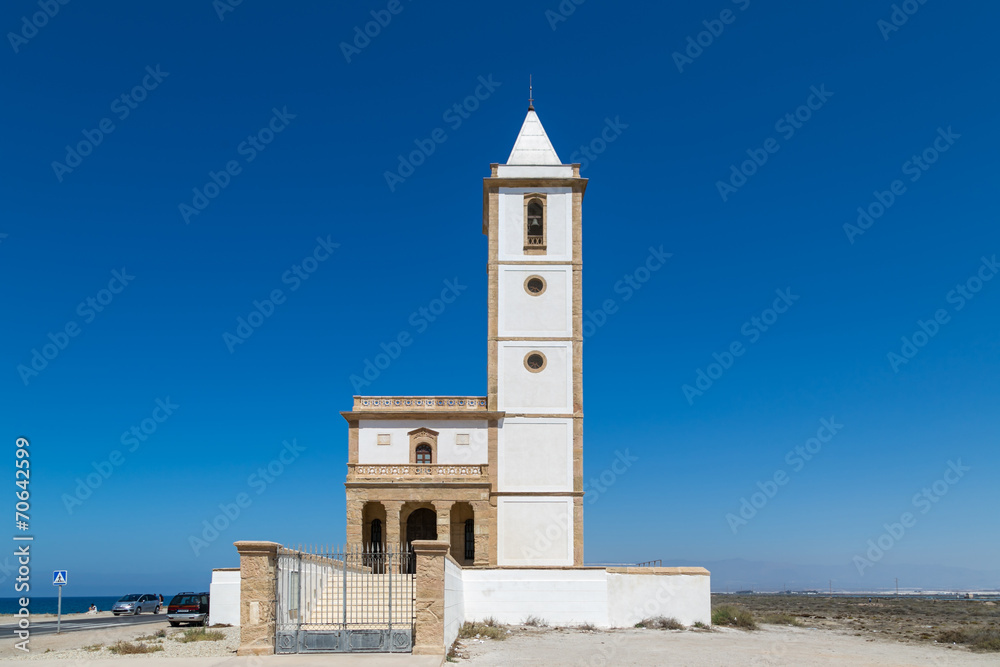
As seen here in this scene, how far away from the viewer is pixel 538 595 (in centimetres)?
2934

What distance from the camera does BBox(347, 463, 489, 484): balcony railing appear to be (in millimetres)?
34344

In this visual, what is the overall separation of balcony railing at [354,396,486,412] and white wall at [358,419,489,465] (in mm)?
482

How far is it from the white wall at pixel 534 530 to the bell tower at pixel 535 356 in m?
0.04

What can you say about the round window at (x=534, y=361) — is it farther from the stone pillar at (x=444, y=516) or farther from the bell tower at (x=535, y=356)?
the stone pillar at (x=444, y=516)

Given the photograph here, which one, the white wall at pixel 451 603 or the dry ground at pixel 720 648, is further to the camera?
the dry ground at pixel 720 648

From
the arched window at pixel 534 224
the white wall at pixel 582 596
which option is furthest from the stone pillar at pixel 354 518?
the arched window at pixel 534 224

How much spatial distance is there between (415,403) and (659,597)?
1206cm

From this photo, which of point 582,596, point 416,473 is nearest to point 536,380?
point 416,473

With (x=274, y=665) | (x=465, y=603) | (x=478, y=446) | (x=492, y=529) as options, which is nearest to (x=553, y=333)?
(x=478, y=446)

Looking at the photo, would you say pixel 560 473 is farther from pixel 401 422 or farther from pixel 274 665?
pixel 274 665

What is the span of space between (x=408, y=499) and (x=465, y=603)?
21.3 feet

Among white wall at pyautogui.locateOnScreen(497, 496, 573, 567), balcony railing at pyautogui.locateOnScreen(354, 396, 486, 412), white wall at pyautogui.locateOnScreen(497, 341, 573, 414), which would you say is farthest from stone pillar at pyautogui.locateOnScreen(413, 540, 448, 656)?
white wall at pyautogui.locateOnScreen(497, 341, 573, 414)

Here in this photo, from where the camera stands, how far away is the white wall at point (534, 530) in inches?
1387

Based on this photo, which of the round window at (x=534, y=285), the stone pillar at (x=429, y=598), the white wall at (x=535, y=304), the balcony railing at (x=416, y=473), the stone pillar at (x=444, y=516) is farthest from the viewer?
the round window at (x=534, y=285)
